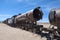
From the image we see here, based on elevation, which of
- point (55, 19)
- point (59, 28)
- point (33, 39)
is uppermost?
point (55, 19)

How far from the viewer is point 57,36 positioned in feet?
38.3

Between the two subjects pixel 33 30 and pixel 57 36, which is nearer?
pixel 57 36

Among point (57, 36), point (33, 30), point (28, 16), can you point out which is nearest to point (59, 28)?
point (57, 36)

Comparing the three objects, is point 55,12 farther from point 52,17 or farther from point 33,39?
point 33,39

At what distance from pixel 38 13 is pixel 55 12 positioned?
634 centimetres

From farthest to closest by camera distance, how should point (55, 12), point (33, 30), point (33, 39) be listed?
point (33, 30)
point (33, 39)
point (55, 12)

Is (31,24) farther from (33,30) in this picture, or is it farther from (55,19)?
(55,19)

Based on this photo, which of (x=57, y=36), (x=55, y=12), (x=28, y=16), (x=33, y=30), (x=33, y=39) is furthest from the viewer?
(x=28, y=16)

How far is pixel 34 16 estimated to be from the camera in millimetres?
18594

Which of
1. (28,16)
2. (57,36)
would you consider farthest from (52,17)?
(28,16)

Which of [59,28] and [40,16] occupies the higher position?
[40,16]

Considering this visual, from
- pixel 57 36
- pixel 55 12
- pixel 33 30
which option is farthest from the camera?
pixel 33 30

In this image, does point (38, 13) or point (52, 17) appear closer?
point (52, 17)

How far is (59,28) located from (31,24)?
24.3ft
